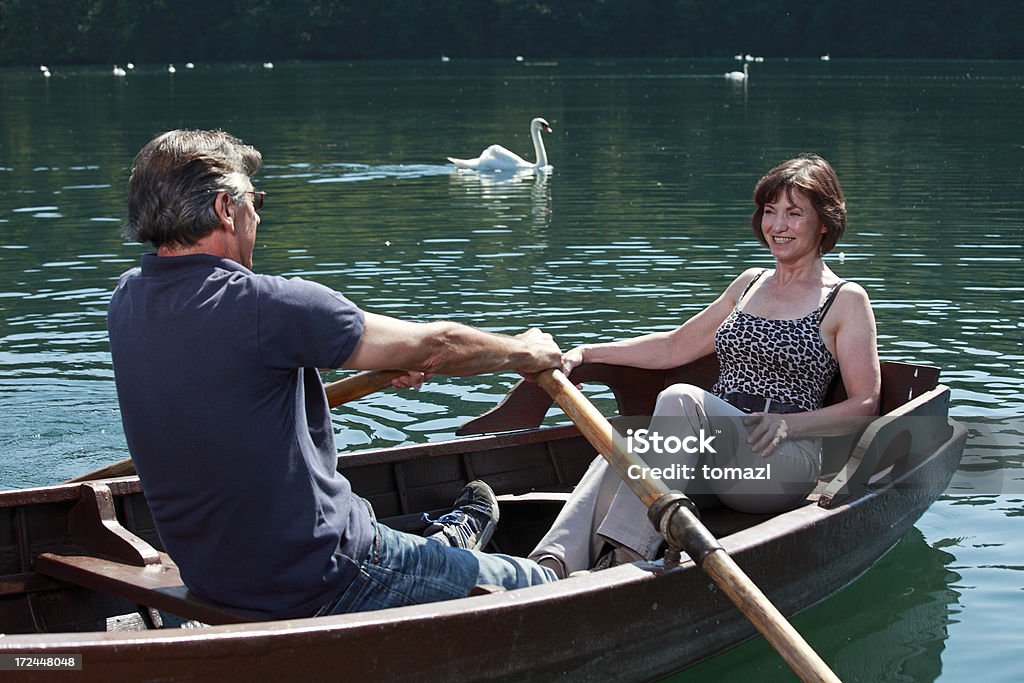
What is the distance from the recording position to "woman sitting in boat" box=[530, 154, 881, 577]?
463cm

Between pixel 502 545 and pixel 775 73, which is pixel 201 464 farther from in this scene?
pixel 775 73

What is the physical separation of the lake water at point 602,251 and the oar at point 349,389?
1.49 meters

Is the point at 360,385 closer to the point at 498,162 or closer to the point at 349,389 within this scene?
the point at 349,389

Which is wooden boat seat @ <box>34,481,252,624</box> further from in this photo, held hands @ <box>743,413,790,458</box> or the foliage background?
the foliage background

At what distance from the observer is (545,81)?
4494cm

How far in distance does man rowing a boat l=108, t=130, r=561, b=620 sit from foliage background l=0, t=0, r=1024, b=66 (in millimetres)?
61729

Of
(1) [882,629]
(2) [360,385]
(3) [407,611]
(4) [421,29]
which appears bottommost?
(1) [882,629]

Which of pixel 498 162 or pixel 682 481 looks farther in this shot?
→ pixel 498 162

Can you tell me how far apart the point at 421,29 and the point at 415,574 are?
Result: 2582 inches

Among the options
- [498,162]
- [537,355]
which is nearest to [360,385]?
[537,355]

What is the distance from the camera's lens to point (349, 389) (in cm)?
452

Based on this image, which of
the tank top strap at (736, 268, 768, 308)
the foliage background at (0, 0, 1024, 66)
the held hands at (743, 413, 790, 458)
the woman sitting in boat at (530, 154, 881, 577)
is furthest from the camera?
the foliage background at (0, 0, 1024, 66)

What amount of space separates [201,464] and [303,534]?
0.33 meters

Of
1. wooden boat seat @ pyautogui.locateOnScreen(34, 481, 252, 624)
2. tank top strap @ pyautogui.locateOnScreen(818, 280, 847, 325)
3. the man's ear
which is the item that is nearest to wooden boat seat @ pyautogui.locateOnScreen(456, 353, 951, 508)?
tank top strap @ pyautogui.locateOnScreen(818, 280, 847, 325)
